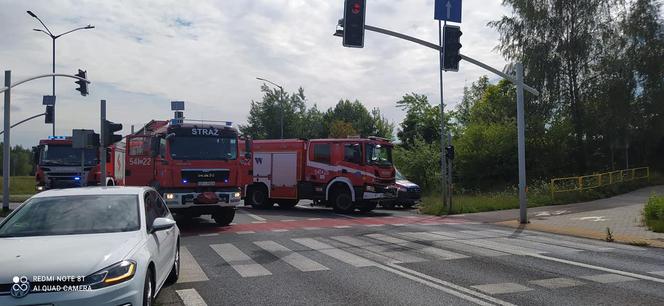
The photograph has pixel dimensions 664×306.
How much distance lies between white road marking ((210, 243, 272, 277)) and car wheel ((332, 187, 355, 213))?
31.9 ft

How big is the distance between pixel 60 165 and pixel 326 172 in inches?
462

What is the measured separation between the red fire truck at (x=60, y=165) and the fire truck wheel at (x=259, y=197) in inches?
276

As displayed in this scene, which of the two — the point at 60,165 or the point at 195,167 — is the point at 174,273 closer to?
the point at 195,167

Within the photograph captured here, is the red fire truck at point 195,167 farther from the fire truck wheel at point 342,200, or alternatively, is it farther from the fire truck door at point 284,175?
the fire truck door at point 284,175

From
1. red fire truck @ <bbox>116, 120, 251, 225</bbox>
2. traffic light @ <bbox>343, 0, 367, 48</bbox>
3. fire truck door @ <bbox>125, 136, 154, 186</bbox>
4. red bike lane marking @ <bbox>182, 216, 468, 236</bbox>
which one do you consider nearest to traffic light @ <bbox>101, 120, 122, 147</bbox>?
fire truck door @ <bbox>125, 136, 154, 186</bbox>

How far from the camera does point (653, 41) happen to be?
36.1 metres

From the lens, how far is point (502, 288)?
7.53 meters

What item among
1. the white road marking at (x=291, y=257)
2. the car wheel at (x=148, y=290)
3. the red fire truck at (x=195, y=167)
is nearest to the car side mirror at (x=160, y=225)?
the car wheel at (x=148, y=290)

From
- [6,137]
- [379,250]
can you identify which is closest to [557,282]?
[379,250]

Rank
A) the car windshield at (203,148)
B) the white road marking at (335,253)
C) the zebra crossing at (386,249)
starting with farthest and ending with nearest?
the car windshield at (203,148) → the white road marking at (335,253) → the zebra crossing at (386,249)

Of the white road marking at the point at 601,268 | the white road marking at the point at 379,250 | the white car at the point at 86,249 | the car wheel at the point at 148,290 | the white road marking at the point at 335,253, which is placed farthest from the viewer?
the white road marking at the point at 379,250

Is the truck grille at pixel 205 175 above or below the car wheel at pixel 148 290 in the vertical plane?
above

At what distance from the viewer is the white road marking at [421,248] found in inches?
411

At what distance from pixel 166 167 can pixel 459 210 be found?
11909mm
